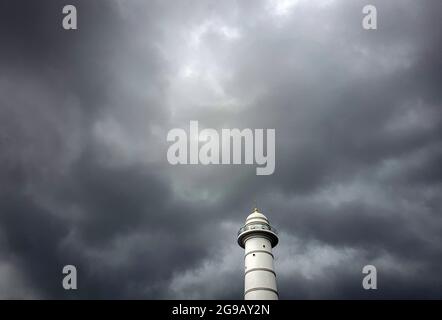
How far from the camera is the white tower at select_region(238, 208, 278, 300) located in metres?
51.4

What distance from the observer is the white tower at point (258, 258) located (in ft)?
169

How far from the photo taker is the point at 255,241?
2165 inches

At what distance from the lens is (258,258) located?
175 ft
